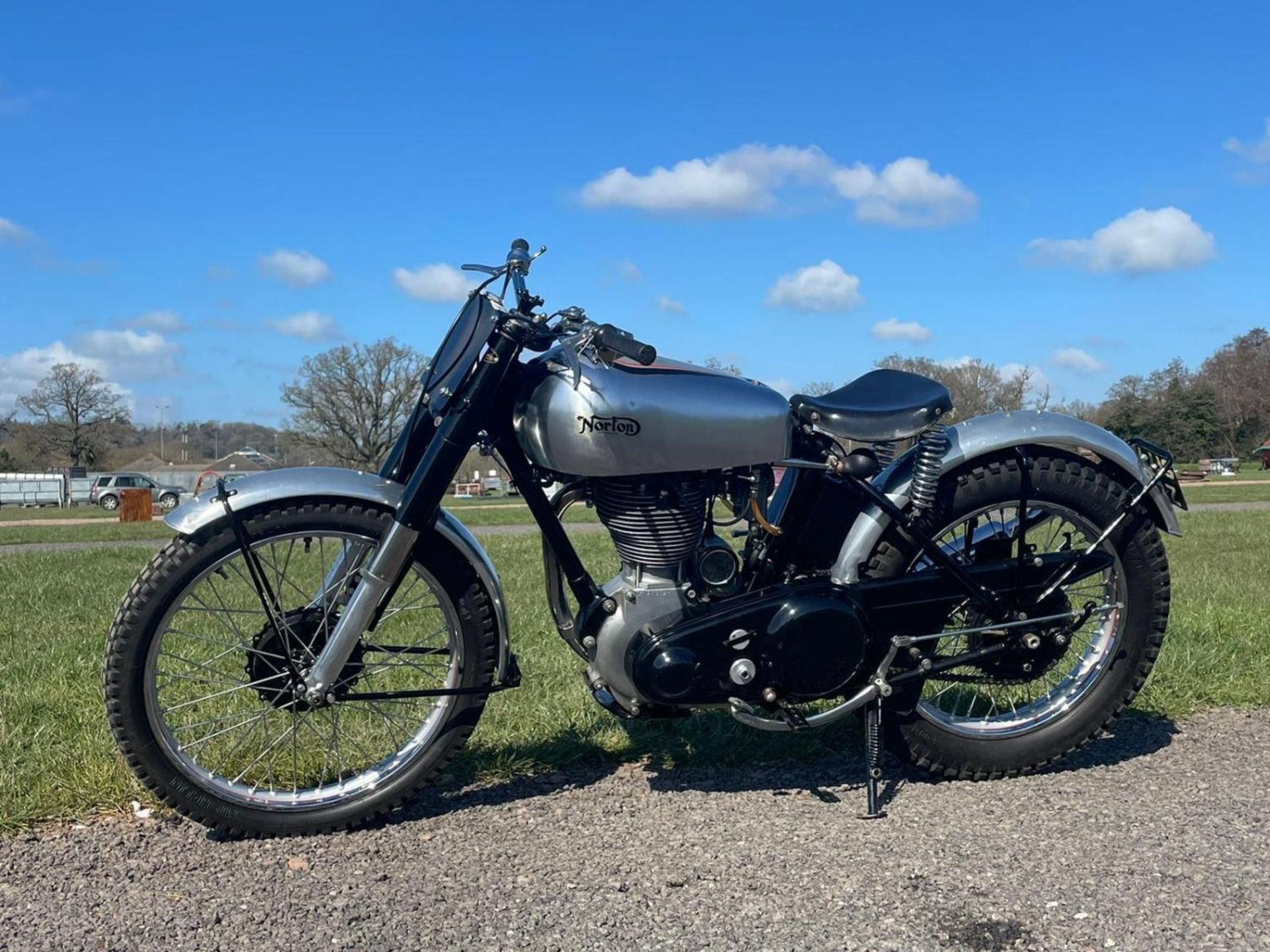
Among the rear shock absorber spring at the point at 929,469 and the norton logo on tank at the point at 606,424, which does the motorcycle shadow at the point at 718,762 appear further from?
the norton logo on tank at the point at 606,424

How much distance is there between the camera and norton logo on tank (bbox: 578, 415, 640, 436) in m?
3.27

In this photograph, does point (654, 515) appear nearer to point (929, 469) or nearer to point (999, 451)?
point (929, 469)

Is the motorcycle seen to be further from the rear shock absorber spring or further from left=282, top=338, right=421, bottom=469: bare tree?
left=282, top=338, right=421, bottom=469: bare tree

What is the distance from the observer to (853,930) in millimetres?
2605

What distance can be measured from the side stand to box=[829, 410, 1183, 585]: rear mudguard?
0.44 meters

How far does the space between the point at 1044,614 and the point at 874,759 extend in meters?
0.85

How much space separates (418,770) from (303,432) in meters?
61.9

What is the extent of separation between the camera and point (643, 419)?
10.8ft

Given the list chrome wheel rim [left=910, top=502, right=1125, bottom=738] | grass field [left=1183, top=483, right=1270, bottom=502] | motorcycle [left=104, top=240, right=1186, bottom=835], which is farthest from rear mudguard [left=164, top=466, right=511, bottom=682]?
grass field [left=1183, top=483, right=1270, bottom=502]

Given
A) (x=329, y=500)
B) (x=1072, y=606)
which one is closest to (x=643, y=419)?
(x=329, y=500)

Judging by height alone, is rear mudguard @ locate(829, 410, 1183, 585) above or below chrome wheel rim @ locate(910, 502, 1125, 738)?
above

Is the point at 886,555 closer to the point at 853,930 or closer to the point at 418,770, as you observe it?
the point at 853,930

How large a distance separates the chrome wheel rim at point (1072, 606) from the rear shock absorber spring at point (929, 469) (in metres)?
0.13

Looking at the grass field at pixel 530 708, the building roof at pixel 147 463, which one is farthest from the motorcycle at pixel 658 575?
the building roof at pixel 147 463
